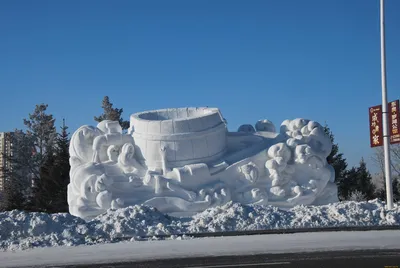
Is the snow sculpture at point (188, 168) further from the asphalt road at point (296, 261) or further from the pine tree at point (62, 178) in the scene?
the pine tree at point (62, 178)

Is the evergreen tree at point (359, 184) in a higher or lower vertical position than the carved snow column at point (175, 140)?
lower

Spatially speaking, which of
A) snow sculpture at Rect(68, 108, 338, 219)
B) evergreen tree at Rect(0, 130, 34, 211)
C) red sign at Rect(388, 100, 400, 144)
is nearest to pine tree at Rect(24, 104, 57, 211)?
evergreen tree at Rect(0, 130, 34, 211)

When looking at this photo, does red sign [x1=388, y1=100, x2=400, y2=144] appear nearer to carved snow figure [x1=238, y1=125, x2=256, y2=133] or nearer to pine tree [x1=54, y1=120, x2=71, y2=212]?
carved snow figure [x1=238, y1=125, x2=256, y2=133]

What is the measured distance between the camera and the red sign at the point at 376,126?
11898 mm

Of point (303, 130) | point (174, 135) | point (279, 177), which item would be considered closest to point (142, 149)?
point (174, 135)

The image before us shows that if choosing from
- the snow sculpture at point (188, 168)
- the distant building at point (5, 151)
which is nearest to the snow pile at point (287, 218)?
the snow sculpture at point (188, 168)

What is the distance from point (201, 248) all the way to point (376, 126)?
6.43 m

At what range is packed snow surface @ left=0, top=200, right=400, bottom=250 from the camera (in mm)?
9078

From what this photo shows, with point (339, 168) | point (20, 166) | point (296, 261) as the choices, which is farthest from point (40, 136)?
point (296, 261)

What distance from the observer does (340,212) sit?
1048 cm

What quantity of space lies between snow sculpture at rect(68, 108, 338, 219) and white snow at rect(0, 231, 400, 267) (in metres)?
3.13

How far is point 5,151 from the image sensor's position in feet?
104

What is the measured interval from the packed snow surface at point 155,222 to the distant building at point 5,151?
1815cm

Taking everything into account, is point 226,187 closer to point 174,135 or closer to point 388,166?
point 174,135
